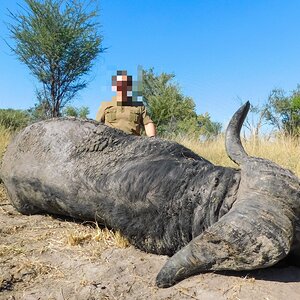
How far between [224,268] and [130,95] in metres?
3.66

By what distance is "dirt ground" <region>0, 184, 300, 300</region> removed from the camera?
7.25 ft

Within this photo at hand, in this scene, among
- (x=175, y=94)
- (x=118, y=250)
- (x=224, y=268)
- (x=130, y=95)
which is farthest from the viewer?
(x=175, y=94)

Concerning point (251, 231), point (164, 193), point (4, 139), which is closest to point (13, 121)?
point (4, 139)

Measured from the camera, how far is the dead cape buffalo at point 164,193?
207cm

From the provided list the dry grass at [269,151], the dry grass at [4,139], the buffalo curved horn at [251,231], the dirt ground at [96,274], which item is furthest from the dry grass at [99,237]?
the dry grass at [4,139]

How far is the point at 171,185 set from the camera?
8.95 feet

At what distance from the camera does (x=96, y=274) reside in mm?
2588

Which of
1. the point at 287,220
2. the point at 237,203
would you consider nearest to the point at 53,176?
the point at 237,203

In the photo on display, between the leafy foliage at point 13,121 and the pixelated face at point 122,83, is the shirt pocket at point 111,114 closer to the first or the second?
the pixelated face at point 122,83

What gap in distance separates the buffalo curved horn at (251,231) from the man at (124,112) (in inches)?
131

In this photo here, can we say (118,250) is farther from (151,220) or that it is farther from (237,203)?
(237,203)

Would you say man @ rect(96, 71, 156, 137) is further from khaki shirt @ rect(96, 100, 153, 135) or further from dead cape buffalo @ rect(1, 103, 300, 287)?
dead cape buffalo @ rect(1, 103, 300, 287)

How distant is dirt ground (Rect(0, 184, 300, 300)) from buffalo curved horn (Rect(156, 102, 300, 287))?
12 cm

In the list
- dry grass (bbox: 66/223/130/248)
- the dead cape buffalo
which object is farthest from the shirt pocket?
dry grass (bbox: 66/223/130/248)
